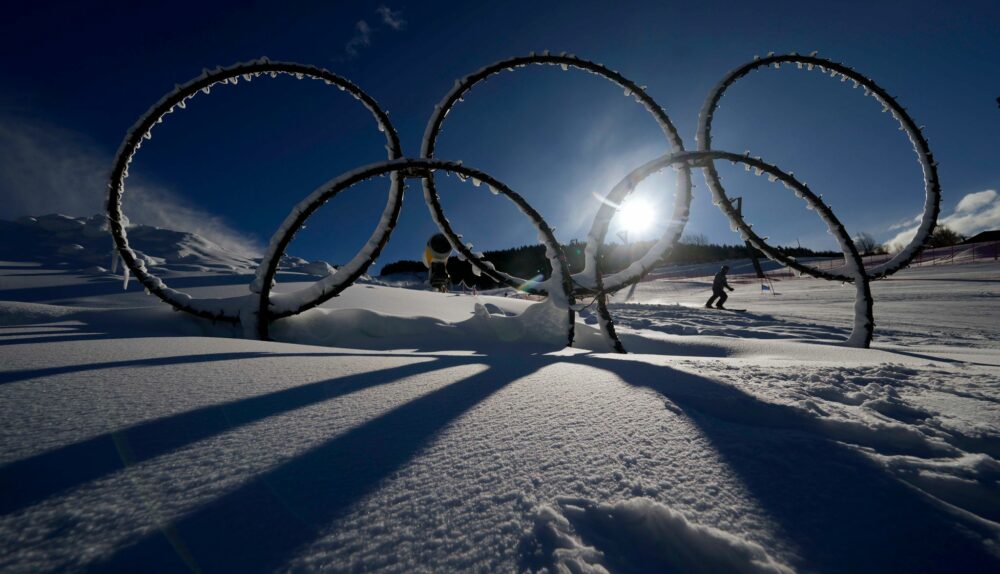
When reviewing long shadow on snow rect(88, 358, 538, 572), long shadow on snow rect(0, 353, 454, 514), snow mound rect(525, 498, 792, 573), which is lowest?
snow mound rect(525, 498, 792, 573)

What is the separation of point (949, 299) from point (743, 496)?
1363cm

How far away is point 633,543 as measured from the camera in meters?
0.73

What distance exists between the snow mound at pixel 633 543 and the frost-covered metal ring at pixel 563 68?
14.6 ft

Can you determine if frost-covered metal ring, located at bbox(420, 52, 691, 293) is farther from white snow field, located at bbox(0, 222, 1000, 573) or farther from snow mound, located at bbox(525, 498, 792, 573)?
snow mound, located at bbox(525, 498, 792, 573)

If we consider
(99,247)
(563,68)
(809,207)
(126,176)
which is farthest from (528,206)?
(99,247)

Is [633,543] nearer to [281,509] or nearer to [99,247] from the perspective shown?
[281,509]

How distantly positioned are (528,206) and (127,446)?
4.55 m

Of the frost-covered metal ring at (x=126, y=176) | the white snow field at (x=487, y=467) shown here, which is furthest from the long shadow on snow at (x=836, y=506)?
the frost-covered metal ring at (x=126, y=176)

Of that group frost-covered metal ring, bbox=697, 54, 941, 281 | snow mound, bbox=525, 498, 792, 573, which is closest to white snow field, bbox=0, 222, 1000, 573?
snow mound, bbox=525, 498, 792, 573

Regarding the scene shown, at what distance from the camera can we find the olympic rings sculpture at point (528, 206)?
14.3ft

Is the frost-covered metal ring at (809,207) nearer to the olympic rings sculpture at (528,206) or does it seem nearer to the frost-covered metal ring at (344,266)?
the olympic rings sculpture at (528,206)

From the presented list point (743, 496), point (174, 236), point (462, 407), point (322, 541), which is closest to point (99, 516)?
point (322, 541)

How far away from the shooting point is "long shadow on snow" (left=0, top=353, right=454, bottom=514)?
0.81 m

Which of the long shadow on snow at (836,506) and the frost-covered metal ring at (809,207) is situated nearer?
the long shadow on snow at (836,506)
